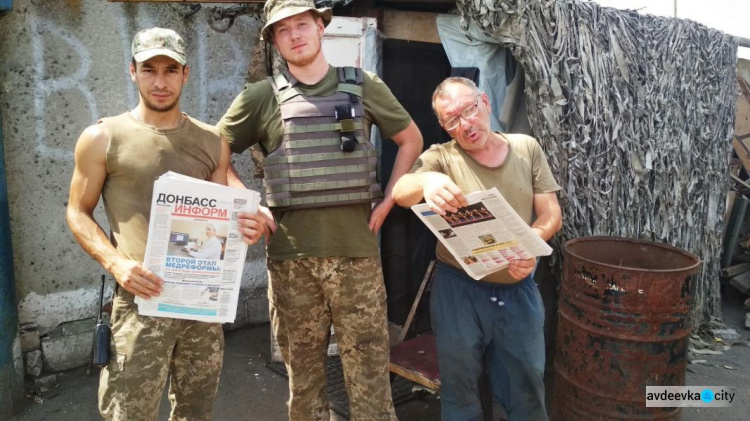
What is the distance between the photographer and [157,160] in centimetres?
233

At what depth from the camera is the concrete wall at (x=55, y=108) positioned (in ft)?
12.4

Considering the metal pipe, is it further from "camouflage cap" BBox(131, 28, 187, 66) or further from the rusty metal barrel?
the rusty metal barrel

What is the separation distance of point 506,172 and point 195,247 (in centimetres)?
137

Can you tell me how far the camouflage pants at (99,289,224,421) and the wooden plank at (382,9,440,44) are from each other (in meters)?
2.70

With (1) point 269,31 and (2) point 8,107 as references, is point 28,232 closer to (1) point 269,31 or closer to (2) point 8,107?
(2) point 8,107

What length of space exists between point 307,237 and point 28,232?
242cm

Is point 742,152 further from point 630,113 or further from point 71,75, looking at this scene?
point 71,75

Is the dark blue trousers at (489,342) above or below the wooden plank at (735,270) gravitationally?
above

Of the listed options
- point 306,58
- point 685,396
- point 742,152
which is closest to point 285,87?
point 306,58

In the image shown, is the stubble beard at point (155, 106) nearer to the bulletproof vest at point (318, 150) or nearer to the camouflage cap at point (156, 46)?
the camouflage cap at point (156, 46)

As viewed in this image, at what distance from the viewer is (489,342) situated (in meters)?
2.76

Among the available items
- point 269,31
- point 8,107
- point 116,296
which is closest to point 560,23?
point 269,31

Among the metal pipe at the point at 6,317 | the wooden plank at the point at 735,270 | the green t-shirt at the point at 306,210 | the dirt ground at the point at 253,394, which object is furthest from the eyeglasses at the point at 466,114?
the wooden plank at the point at 735,270

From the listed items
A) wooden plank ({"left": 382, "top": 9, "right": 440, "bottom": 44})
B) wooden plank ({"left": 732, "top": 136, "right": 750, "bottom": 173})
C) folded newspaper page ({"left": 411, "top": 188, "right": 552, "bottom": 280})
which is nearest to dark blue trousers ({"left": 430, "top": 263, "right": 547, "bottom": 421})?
folded newspaper page ({"left": 411, "top": 188, "right": 552, "bottom": 280})
